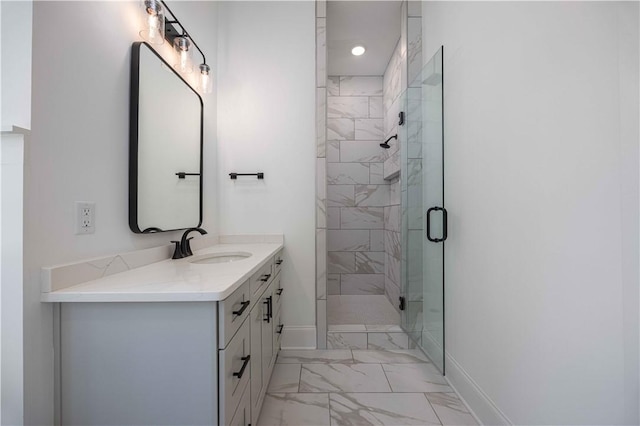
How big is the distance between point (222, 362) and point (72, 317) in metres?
0.48

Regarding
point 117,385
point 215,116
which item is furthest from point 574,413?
point 215,116

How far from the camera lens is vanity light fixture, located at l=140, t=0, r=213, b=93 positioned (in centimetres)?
129

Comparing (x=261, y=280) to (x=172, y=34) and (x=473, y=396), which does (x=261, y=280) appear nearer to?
(x=473, y=396)

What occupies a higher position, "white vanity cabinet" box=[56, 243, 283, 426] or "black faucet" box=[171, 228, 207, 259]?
"black faucet" box=[171, 228, 207, 259]

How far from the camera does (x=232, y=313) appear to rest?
946 millimetres

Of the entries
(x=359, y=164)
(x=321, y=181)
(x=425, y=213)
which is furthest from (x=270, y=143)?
(x=359, y=164)

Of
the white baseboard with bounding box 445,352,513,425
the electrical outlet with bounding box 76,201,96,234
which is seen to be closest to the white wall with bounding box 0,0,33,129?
the electrical outlet with bounding box 76,201,96,234

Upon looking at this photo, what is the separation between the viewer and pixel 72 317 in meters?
0.85

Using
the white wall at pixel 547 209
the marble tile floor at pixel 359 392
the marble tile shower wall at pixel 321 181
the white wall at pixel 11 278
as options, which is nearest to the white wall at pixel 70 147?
the white wall at pixel 11 278

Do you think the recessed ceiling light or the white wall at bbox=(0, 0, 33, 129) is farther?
the recessed ceiling light

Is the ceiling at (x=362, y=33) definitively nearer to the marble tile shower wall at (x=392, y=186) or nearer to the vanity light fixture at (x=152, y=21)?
the marble tile shower wall at (x=392, y=186)

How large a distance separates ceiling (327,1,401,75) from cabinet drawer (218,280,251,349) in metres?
2.42

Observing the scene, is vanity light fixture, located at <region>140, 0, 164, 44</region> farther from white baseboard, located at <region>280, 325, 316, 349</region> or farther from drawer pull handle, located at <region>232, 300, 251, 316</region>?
white baseboard, located at <region>280, 325, 316, 349</region>

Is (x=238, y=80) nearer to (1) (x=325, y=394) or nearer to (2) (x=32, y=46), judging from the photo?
(2) (x=32, y=46)
